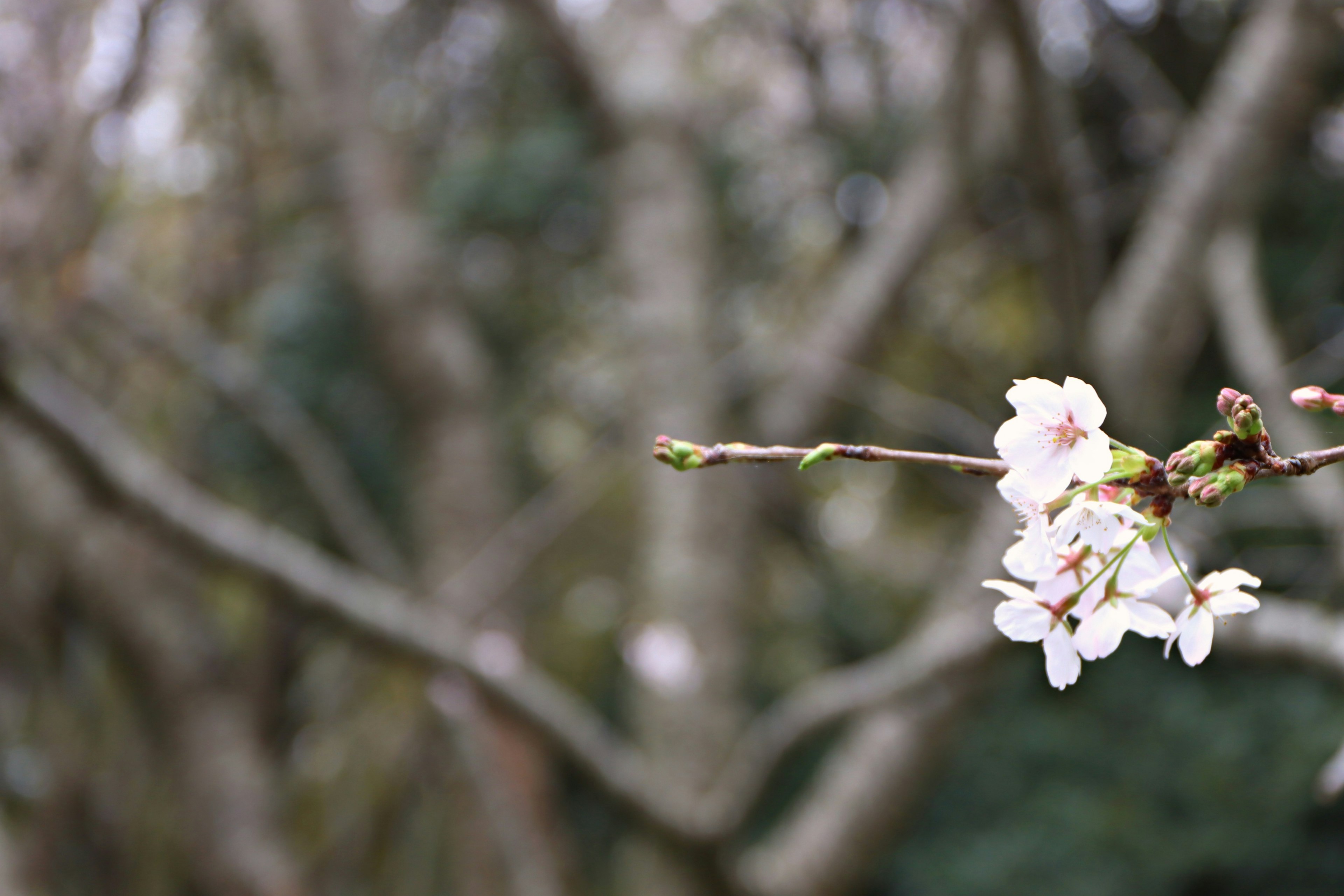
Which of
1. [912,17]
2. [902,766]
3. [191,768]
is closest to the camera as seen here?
[902,766]

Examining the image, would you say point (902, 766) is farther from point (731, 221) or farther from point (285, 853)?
point (731, 221)

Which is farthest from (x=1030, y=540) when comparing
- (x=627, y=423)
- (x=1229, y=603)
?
(x=627, y=423)

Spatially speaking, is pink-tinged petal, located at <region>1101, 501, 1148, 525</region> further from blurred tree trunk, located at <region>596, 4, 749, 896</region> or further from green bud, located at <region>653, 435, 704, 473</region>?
blurred tree trunk, located at <region>596, 4, 749, 896</region>

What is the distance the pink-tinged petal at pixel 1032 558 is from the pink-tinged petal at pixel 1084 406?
6cm

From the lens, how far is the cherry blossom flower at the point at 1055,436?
41cm

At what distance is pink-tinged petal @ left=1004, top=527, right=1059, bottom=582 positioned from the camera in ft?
1.51

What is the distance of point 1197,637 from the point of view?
479 mm

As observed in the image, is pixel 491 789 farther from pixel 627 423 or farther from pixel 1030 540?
pixel 1030 540

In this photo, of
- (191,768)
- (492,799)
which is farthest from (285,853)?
(492,799)

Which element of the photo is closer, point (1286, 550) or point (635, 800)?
point (635, 800)

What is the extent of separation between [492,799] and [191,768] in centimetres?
111

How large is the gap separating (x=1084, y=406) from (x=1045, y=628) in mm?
135

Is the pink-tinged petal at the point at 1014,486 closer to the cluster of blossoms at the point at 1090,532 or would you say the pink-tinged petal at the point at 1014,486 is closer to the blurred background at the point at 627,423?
the cluster of blossoms at the point at 1090,532

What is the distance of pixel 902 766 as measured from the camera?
7.13 feet
